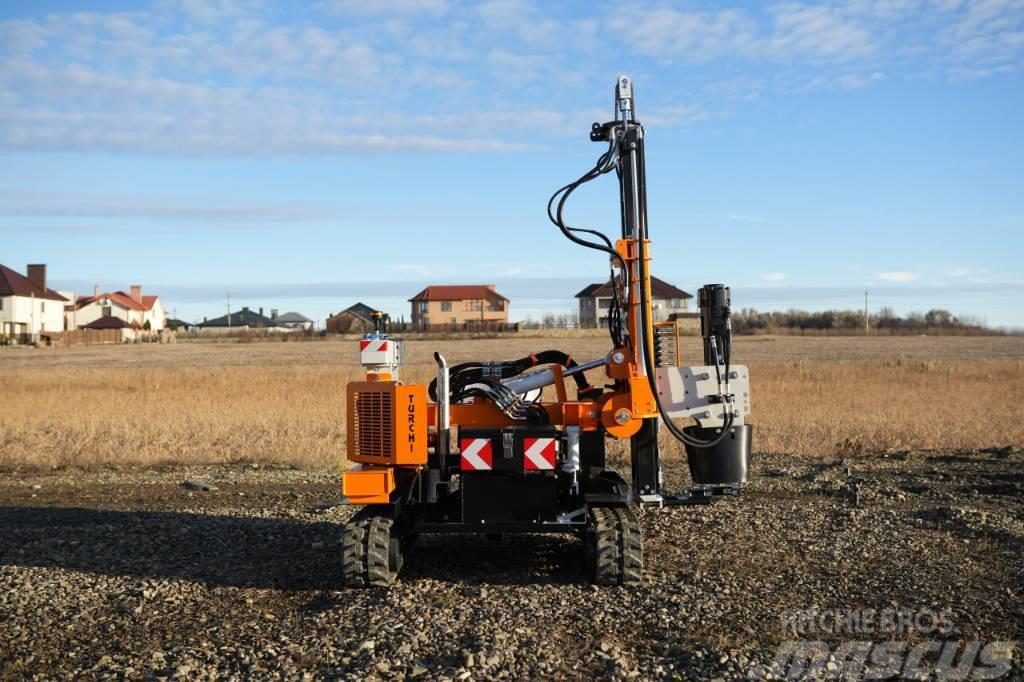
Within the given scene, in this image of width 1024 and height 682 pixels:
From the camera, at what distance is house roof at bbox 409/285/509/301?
92.9 meters

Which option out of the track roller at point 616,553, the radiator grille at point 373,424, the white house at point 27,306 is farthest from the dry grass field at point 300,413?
the white house at point 27,306

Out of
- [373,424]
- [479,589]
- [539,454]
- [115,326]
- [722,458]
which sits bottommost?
[479,589]

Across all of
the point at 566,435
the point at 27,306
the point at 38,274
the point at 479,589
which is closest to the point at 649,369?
the point at 566,435

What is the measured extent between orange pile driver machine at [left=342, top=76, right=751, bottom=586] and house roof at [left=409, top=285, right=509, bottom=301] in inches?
3350

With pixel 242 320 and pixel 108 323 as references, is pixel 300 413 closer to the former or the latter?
pixel 108 323

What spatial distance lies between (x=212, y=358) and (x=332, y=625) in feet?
153

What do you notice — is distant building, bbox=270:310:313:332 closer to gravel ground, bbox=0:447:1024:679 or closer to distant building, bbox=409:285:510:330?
distant building, bbox=409:285:510:330

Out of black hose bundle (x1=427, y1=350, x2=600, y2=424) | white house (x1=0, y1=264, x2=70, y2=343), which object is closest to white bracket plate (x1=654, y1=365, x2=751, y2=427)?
black hose bundle (x1=427, y1=350, x2=600, y2=424)

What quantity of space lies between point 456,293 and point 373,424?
86814 millimetres

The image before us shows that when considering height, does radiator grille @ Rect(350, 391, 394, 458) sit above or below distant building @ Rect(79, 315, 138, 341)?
below

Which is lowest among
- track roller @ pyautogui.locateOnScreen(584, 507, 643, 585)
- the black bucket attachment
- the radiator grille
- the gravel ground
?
the gravel ground

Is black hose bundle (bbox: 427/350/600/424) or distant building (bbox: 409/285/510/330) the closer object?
black hose bundle (bbox: 427/350/600/424)

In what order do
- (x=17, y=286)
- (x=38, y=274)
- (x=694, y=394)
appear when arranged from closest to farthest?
(x=694, y=394), (x=17, y=286), (x=38, y=274)

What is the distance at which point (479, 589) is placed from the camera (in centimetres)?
693
